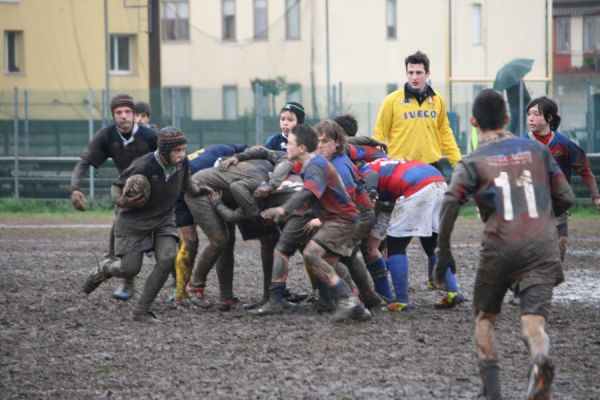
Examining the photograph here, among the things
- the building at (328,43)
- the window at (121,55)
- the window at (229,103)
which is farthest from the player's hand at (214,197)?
the window at (121,55)

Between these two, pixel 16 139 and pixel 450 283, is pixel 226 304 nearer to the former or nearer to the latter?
pixel 450 283

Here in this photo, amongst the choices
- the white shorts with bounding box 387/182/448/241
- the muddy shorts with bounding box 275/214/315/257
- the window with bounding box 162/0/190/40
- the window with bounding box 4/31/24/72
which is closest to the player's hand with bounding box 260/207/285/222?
the muddy shorts with bounding box 275/214/315/257

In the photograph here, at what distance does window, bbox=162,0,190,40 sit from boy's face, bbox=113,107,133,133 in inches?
913

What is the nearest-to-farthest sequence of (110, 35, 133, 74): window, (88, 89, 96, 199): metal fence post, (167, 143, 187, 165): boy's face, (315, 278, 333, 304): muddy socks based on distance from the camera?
(167, 143, 187, 165): boy's face, (315, 278, 333, 304): muddy socks, (88, 89, 96, 199): metal fence post, (110, 35, 133, 74): window

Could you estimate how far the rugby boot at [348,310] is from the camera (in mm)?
10180

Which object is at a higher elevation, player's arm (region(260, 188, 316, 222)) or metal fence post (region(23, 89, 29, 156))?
metal fence post (region(23, 89, 29, 156))

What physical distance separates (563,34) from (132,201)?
194 feet

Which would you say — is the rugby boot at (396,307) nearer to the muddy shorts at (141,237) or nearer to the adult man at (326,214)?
the adult man at (326,214)

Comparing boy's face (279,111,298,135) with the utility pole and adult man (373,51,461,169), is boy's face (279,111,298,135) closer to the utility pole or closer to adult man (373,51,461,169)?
adult man (373,51,461,169)

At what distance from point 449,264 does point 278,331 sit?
3.04 m

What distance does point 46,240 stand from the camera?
19141mm

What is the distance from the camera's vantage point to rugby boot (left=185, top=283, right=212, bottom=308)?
11.5 meters

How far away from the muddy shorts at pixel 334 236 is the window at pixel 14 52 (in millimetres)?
27415

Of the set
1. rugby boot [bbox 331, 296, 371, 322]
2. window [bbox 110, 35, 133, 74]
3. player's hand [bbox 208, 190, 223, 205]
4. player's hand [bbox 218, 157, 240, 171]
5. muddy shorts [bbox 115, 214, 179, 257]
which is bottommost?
rugby boot [bbox 331, 296, 371, 322]
